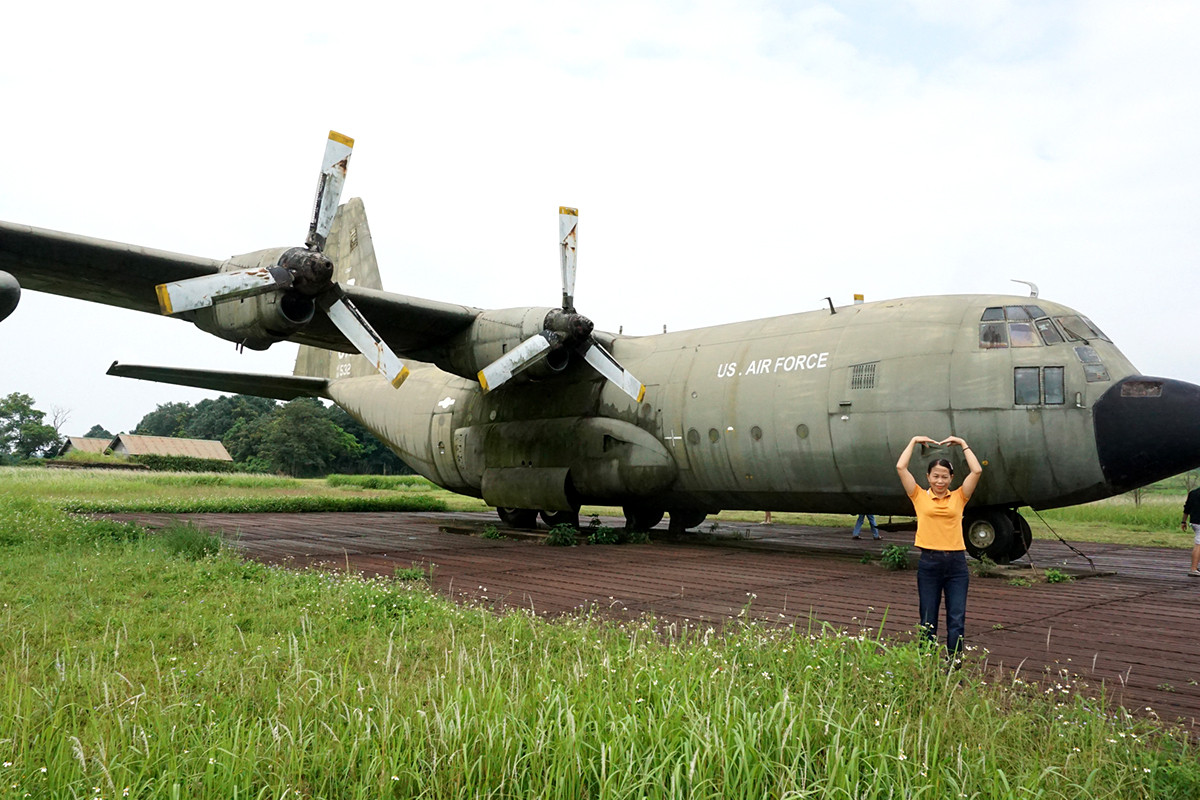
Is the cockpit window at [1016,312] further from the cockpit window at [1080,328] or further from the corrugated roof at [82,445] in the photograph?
the corrugated roof at [82,445]

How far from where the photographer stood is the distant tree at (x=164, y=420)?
137 m

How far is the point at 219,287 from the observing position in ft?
38.7

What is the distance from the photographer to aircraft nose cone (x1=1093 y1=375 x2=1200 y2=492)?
10.1m

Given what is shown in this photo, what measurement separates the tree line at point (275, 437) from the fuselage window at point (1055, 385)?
51.1 m

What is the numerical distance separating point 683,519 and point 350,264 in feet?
37.6

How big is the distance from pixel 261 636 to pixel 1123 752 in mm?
5330

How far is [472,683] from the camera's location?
4375mm

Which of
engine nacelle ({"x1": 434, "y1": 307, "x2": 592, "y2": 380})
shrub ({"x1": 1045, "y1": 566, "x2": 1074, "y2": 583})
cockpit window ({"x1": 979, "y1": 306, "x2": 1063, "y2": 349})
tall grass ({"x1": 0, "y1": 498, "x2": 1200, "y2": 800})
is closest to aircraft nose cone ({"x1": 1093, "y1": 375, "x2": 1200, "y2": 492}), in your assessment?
cockpit window ({"x1": 979, "y1": 306, "x2": 1063, "y2": 349})

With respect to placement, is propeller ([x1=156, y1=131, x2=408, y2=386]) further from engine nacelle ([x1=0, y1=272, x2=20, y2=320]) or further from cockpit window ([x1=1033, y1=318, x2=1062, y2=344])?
cockpit window ([x1=1033, y1=318, x2=1062, y2=344])

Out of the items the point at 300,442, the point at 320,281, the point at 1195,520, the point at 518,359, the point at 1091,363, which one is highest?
the point at 320,281

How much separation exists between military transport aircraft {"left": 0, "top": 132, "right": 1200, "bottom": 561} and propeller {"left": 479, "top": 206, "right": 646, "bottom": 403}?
42 mm

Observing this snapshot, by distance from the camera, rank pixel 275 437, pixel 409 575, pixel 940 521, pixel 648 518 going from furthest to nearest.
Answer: pixel 275 437 → pixel 648 518 → pixel 409 575 → pixel 940 521

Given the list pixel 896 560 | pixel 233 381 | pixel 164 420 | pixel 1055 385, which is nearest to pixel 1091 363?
pixel 1055 385

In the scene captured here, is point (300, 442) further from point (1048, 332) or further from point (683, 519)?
point (1048, 332)
